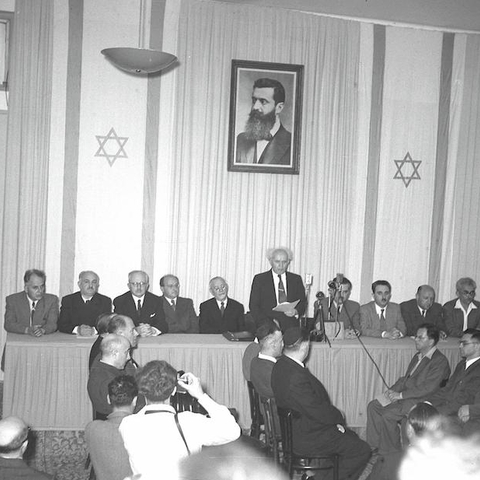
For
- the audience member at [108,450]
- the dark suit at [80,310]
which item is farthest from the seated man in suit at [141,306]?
the audience member at [108,450]

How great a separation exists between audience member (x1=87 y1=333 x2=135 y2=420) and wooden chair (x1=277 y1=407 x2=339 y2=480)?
1.21 metres

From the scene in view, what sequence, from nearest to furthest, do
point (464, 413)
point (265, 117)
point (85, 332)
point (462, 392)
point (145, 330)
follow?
point (464, 413) → point (462, 392) → point (85, 332) → point (145, 330) → point (265, 117)

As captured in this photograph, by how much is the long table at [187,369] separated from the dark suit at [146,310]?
35 centimetres

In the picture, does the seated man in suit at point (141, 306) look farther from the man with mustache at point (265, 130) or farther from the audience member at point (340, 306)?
the man with mustache at point (265, 130)

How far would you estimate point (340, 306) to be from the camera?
8.54 m

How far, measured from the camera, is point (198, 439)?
142 inches

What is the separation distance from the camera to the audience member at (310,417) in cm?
531

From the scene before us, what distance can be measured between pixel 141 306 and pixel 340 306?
237 centimetres

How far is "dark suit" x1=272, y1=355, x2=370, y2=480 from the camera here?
530 cm

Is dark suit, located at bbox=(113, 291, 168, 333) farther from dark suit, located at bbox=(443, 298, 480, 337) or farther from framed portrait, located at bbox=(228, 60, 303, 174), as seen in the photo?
dark suit, located at bbox=(443, 298, 480, 337)

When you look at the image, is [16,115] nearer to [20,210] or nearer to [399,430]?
[20,210]

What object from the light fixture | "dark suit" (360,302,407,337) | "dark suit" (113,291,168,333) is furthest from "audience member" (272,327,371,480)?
the light fixture

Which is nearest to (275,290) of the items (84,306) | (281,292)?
(281,292)

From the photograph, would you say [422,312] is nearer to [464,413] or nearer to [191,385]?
[464,413]
